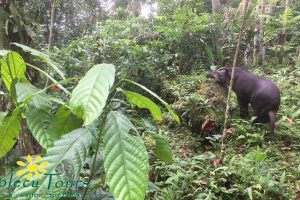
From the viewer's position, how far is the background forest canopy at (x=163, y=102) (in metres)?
1.14

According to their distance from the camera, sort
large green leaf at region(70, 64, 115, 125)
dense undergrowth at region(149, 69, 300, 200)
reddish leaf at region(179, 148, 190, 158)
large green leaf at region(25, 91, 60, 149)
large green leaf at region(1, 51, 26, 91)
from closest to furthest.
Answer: large green leaf at region(70, 64, 115, 125)
large green leaf at region(25, 91, 60, 149)
large green leaf at region(1, 51, 26, 91)
dense undergrowth at region(149, 69, 300, 200)
reddish leaf at region(179, 148, 190, 158)

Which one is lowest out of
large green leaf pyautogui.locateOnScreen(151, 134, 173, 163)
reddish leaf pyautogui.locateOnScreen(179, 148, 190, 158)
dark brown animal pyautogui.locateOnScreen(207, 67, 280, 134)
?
reddish leaf pyautogui.locateOnScreen(179, 148, 190, 158)

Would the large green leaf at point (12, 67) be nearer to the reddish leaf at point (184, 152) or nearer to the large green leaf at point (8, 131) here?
the large green leaf at point (8, 131)

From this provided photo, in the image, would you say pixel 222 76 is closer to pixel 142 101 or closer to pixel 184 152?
pixel 184 152

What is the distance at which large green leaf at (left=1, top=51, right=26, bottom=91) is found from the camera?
4.11 feet

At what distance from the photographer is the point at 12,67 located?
130 cm

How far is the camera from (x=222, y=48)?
912 centimetres

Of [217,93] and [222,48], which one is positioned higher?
[222,48]

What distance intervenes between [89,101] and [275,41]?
428 inches

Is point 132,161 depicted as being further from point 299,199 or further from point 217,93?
point 217,93

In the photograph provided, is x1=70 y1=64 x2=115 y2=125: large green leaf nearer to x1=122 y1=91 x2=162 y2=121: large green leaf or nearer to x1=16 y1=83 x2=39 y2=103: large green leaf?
x1=122 y1=91 x2=162 y2=121: large green leaf

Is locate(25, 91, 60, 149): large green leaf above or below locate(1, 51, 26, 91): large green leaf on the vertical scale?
below

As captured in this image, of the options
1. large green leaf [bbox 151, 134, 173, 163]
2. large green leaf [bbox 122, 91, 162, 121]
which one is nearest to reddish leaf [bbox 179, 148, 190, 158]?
large green leaf [bbox 151, 134, 173, 163]

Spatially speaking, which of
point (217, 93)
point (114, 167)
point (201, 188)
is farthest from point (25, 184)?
point (217, 93)
